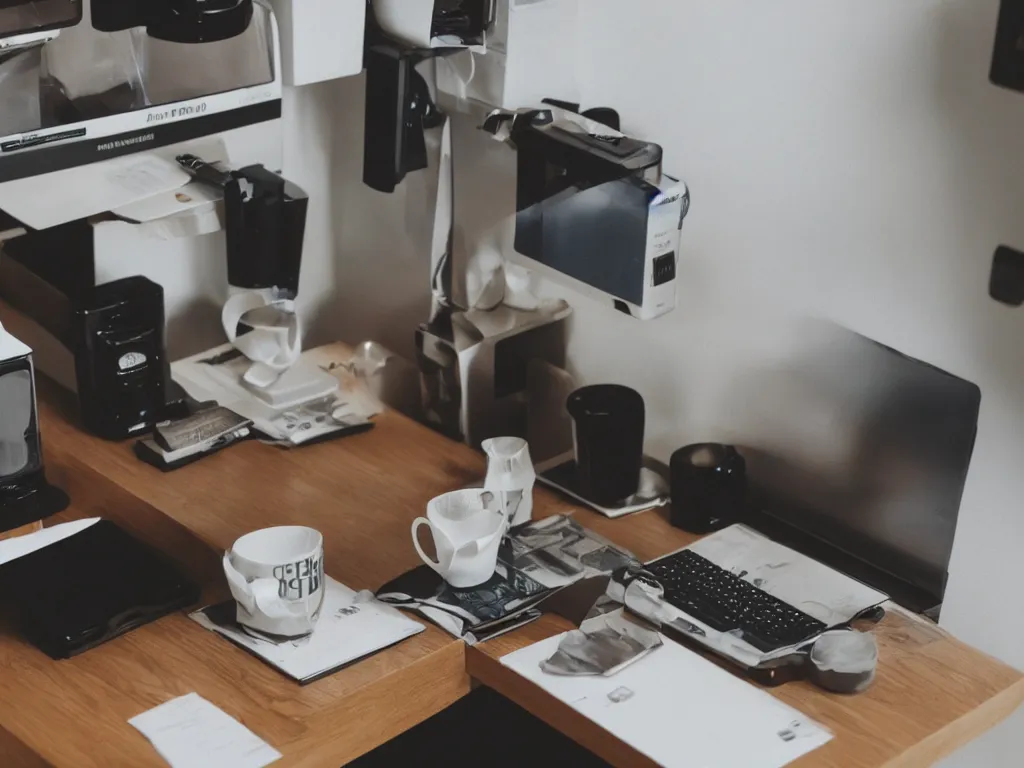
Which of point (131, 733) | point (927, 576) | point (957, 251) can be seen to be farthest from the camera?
point (927, 576)

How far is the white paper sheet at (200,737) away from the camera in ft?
4.21

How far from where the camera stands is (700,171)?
1688mm

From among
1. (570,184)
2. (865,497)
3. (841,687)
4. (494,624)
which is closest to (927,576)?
(865,497)

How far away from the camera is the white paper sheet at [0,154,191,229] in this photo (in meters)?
1.55

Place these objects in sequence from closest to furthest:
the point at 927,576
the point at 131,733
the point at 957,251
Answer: the point at 131,733 < the point at 957,251 < the point at 927,576

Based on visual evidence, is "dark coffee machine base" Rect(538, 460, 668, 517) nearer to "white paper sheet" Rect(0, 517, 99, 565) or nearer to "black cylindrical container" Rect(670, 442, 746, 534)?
"black cylindrical container" Rect(670, 442, 746, 534)

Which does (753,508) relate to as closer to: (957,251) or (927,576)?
(927,576)

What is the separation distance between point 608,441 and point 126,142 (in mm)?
661

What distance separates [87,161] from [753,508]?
895 mm

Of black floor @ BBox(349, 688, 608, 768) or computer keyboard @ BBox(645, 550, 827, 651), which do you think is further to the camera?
black floor @ BBox(349, 688, 608, 768)

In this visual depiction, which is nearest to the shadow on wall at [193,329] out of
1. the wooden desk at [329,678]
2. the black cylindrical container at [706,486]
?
the wooden desk at [329,678]

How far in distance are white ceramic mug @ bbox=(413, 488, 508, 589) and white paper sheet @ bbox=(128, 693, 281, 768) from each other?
28 cm

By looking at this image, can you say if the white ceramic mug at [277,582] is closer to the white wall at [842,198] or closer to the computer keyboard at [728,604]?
the computer keyboard at [728,604]

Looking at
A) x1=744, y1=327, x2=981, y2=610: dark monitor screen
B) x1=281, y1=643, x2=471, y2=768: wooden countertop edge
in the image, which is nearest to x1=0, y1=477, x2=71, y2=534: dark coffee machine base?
x1=281, y1=643, x2=471, y2=768: wooden countertop edge
